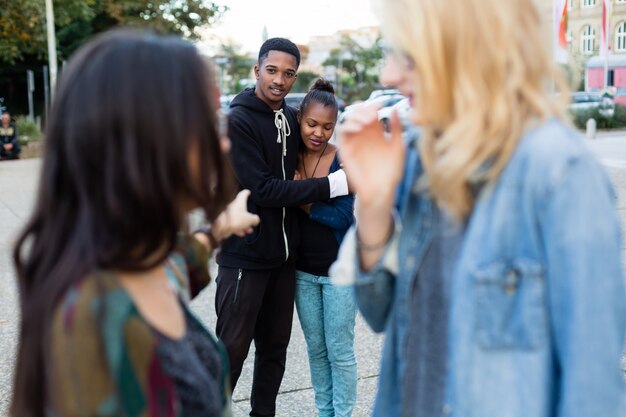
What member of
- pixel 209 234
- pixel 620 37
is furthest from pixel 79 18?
pixel 620 37

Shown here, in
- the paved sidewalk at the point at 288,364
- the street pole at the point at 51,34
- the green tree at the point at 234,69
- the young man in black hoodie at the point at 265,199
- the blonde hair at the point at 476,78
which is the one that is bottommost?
the paved sidewalk at the point at 288,364

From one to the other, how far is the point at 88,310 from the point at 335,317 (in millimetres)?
2193

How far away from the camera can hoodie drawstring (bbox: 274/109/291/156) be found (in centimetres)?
328

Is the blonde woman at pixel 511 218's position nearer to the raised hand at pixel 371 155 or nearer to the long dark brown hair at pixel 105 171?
the raised hand at pixel 371 155

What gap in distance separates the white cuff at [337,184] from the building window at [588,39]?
189 ft

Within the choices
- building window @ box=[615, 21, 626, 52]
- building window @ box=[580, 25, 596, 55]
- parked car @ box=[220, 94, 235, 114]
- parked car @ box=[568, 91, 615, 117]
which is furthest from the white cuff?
building window @ box=[615, 21, 626, 52]

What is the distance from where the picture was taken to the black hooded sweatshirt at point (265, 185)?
315cm

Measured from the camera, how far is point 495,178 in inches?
55.0

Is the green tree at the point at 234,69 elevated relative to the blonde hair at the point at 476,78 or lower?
elevated

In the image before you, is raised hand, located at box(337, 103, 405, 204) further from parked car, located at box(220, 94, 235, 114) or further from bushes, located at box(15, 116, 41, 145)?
bushes, located at box(15, 116, 41, 145)

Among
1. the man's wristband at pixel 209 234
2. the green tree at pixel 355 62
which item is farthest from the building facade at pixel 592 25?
the man's wristband at pixel 209 234

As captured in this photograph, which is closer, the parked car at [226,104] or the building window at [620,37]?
the parked car at [226,104]

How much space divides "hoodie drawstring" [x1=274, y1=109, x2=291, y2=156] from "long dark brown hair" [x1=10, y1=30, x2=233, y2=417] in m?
1.88

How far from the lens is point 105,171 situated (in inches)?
51.1
